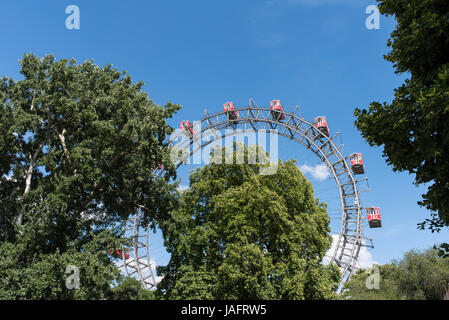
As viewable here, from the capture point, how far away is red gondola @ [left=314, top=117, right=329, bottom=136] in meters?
39.3

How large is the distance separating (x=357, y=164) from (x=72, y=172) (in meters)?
30.5

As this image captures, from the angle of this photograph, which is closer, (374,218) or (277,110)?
(374,218)

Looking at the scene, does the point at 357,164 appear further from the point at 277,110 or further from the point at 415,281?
the point at 415,281

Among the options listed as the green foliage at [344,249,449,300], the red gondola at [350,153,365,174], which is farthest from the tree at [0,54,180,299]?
the green foliage at [344,249,449,300]

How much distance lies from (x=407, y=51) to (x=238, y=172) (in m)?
14.8

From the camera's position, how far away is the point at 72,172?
18.5 metres

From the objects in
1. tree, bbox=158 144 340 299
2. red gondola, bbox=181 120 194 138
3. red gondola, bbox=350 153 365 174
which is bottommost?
tree, bbox=158 144 340 299

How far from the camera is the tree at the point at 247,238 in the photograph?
62.1 ft

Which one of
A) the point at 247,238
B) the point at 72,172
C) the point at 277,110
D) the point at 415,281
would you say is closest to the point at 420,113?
the point at 247,238

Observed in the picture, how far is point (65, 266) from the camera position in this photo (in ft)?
52.8

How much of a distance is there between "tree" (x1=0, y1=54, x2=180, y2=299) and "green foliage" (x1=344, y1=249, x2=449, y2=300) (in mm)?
28905

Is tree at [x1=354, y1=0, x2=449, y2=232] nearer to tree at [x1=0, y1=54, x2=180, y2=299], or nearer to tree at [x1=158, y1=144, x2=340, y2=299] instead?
tree at [x1=158, y1=144, x2=340, y2=299]

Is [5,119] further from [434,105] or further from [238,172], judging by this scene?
[434,105]
